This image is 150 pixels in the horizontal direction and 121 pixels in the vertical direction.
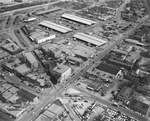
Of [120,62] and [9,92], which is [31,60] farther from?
[120,62]

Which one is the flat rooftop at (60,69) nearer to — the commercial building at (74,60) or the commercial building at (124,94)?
the commercial building at (74,60)

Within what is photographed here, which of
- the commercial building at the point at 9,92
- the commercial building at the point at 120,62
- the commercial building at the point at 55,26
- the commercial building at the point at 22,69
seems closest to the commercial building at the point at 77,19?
the commercial building at the point at 55,26

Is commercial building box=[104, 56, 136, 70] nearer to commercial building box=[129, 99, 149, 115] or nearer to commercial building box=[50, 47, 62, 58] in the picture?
commercial building box=[129, 99, 149, 115]

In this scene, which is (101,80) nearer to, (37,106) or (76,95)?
(76,95)

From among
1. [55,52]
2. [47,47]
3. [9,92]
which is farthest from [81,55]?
[9,92]

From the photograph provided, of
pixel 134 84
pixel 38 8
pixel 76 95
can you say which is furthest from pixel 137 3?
pixel 76 95

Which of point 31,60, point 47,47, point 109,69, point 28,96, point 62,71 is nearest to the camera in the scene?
point 28,96
